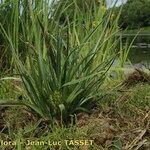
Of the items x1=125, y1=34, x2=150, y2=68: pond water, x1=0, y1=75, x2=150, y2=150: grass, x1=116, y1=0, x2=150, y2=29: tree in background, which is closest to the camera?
x1=0, y1=75, x2=150, y2=150: grass

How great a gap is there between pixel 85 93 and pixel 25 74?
0.37 metres

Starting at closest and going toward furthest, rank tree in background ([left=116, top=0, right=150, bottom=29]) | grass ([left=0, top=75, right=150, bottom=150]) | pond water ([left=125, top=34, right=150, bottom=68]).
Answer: grass ([left=0, top=75, right=150, bottom=150])
tree in background ([left=116, top=0, right=150, bottom=29])
pond water ([left=125, top=34, right=150, bottom=68])

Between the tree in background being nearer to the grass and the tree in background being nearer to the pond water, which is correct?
the pond water

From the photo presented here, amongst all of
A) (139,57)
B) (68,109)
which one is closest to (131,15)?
(139,57)

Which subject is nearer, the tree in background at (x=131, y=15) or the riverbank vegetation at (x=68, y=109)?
the riverbank vegetation at (x=68, y=109)

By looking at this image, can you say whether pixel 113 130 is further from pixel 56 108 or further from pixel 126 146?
pixel 56 108

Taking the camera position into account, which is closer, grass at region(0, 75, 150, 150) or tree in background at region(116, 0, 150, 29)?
grass at region(0, 75, 150, 150)

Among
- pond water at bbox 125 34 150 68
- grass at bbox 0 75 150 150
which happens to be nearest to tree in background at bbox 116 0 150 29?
pond water at bbox 125 34 150 68

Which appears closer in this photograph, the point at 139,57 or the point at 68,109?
the point at 68,109

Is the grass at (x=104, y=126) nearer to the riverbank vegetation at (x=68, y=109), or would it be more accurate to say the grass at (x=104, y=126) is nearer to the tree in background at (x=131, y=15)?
the riverbank vegetation at (x=68, y=109)

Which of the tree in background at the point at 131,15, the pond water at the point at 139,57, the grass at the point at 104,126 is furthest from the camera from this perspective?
the pond water at the point at 139,57

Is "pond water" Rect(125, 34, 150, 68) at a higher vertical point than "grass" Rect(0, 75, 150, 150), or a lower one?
lower

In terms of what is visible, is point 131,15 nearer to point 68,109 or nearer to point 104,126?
point 68,109

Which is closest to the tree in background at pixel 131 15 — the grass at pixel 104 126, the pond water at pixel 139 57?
the pond water at pixel 139 57
